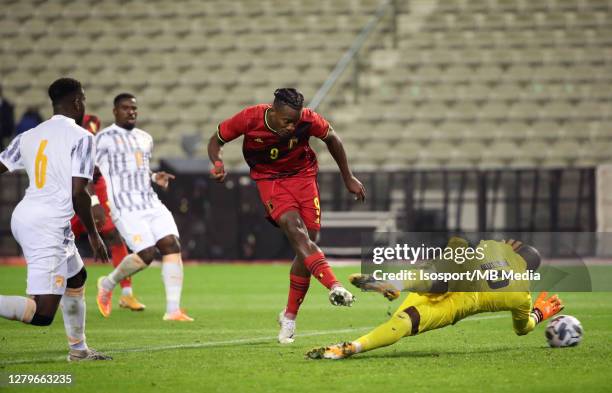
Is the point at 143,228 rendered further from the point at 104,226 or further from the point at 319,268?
the point at 319,268

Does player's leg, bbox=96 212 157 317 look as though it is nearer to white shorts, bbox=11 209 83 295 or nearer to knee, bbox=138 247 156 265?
knee, bbox=138 247 156 265

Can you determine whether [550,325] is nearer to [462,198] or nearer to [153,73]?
[462,198]

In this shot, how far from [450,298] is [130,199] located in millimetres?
5096

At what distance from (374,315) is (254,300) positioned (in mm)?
2552

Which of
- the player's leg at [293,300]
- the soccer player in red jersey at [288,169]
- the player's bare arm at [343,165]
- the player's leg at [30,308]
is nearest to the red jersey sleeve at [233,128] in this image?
the soccer player in red jersey at [288,169]

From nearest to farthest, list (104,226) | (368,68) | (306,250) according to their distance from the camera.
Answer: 1. (306,250)
2. (104,226)
3. (368,68)

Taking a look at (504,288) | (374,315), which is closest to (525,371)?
(504,288)

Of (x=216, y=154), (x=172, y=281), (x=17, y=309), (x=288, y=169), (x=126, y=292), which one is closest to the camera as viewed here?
(x=17, y=309)

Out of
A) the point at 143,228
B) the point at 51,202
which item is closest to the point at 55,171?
the point at 51,202

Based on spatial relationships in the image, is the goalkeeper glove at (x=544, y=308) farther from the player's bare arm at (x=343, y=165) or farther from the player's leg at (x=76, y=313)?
the player's leg at (x=76, y=313)

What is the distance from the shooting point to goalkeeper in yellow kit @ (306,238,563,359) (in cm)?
824

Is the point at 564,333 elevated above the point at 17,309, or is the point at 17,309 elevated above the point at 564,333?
the point at 17,309

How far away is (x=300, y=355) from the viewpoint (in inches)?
345

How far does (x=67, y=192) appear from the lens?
798cm
